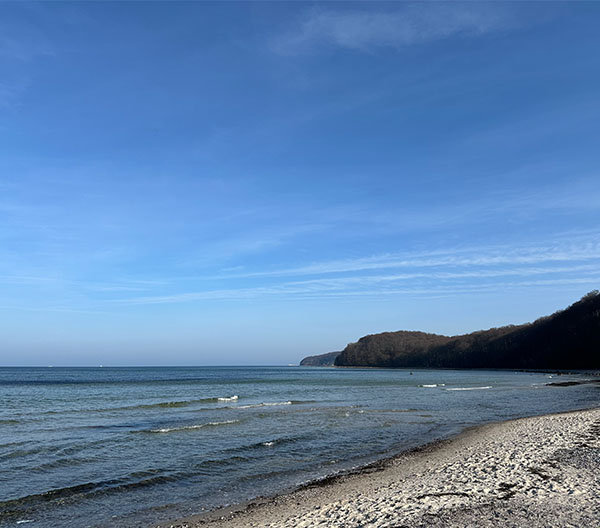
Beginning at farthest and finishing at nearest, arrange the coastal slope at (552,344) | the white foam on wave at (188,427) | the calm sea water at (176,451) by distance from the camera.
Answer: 1. the coastal slope at (552,344)
2. the white foam on wave at (188,427)
3. the calm sea water at (176,451)

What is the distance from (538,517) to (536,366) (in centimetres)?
16321

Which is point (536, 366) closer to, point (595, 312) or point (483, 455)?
point (595, 312)

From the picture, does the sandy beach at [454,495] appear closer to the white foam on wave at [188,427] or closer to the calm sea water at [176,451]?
the calm sea water at [176,451]

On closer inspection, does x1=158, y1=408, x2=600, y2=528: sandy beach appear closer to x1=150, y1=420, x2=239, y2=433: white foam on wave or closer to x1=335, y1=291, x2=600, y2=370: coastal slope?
x1=150, y1=420, x2=239, y2=433: white foam on wave

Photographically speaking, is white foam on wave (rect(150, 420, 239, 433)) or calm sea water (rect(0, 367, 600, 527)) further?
white foam on wave (rect(150, 420, 239, 433))

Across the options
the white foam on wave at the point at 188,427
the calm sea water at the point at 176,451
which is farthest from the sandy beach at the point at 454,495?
the white foam on wave at the point at 188,427

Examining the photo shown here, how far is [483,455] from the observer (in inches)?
650

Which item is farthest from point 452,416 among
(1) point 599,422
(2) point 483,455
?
(2) point 483,455

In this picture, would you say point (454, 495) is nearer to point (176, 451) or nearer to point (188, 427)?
point (176, 451)

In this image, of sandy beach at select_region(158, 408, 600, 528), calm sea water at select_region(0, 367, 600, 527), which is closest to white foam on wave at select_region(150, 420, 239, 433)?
calm sea water at select_region(0, 367, 600, 527)

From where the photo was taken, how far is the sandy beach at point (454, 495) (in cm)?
936

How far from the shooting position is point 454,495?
36.7 feet

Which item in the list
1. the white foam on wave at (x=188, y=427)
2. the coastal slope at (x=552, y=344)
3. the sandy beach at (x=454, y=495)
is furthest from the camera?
the coastal slope at (x=552, y=344)

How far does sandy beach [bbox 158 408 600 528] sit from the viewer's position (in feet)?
30.7
